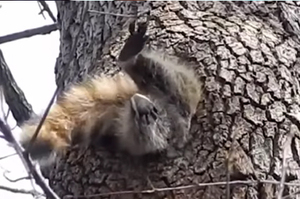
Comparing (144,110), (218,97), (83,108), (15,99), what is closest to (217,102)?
(218,97)

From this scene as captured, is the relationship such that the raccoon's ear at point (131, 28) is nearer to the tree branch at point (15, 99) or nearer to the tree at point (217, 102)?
the tree at point (217, 102)

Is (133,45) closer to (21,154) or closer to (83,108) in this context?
(83,108)

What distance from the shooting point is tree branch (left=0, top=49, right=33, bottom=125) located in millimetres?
2039

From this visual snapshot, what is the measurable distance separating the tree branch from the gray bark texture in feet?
0.98

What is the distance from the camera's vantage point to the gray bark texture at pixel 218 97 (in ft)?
4.80

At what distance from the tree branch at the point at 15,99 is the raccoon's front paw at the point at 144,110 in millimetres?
662

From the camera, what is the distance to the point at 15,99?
208cm

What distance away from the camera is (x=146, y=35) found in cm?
165

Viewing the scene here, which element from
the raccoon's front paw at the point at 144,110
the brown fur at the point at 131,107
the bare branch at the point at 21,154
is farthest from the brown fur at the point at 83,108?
the bare branch at the point at 21,154

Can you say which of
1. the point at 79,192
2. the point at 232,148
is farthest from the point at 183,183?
the point at 79,192

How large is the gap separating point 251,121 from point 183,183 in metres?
0.21

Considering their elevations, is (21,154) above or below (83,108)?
above

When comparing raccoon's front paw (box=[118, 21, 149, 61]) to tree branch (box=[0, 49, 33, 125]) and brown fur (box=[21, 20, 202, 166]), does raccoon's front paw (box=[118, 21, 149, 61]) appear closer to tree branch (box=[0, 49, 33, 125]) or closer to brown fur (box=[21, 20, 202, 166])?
brown fur (box=[21, 20, 202, 166])

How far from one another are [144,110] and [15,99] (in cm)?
75
